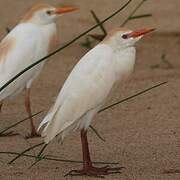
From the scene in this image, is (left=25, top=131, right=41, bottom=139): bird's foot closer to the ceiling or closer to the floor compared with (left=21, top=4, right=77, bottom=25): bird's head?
closer to the floor

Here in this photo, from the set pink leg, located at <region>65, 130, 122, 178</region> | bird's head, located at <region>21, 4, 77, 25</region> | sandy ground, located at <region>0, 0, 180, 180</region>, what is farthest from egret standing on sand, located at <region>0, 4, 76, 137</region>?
pink leg, located at <region>65, 130, 122, 178</region>

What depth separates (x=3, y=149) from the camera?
623 centimetres

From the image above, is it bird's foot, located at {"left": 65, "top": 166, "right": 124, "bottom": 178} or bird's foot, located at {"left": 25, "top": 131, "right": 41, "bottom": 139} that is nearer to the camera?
bird's foot, located at {"left": 65, "top": 166, "right": 124, "bottom": 178}

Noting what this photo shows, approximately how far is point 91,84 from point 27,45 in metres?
1.50

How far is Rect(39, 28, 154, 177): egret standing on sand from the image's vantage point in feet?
17.8

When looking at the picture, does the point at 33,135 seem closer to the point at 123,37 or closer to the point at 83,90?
the point at 83,90

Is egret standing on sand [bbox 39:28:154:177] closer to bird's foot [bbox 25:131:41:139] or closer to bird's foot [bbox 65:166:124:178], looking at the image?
bird's foot [bbox 65:166:124:178]

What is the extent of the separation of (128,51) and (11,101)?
2597 mm

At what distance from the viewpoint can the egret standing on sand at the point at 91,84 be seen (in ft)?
17.8

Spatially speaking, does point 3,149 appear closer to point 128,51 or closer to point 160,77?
point 128,51

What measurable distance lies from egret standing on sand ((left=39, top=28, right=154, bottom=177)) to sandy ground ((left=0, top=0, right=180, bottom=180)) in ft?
0.90

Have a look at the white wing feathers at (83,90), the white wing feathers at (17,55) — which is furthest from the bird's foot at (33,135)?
the white wing feathers at (83,90)

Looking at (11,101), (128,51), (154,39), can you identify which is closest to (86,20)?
(154,39)

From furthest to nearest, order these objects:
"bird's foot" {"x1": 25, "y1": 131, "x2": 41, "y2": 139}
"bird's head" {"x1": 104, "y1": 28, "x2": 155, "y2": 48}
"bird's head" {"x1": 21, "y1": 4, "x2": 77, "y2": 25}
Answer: "bird's head" {"x1": 21, "y1": 4, "x2": 77, "y2": 25} < "bird's foot" {"x1": 25, "y1": 131, "x2": 41, "y2": 139} < "bird's head" {"x1": 104, "y1": 28, "x2": 155, "y2": 48}
